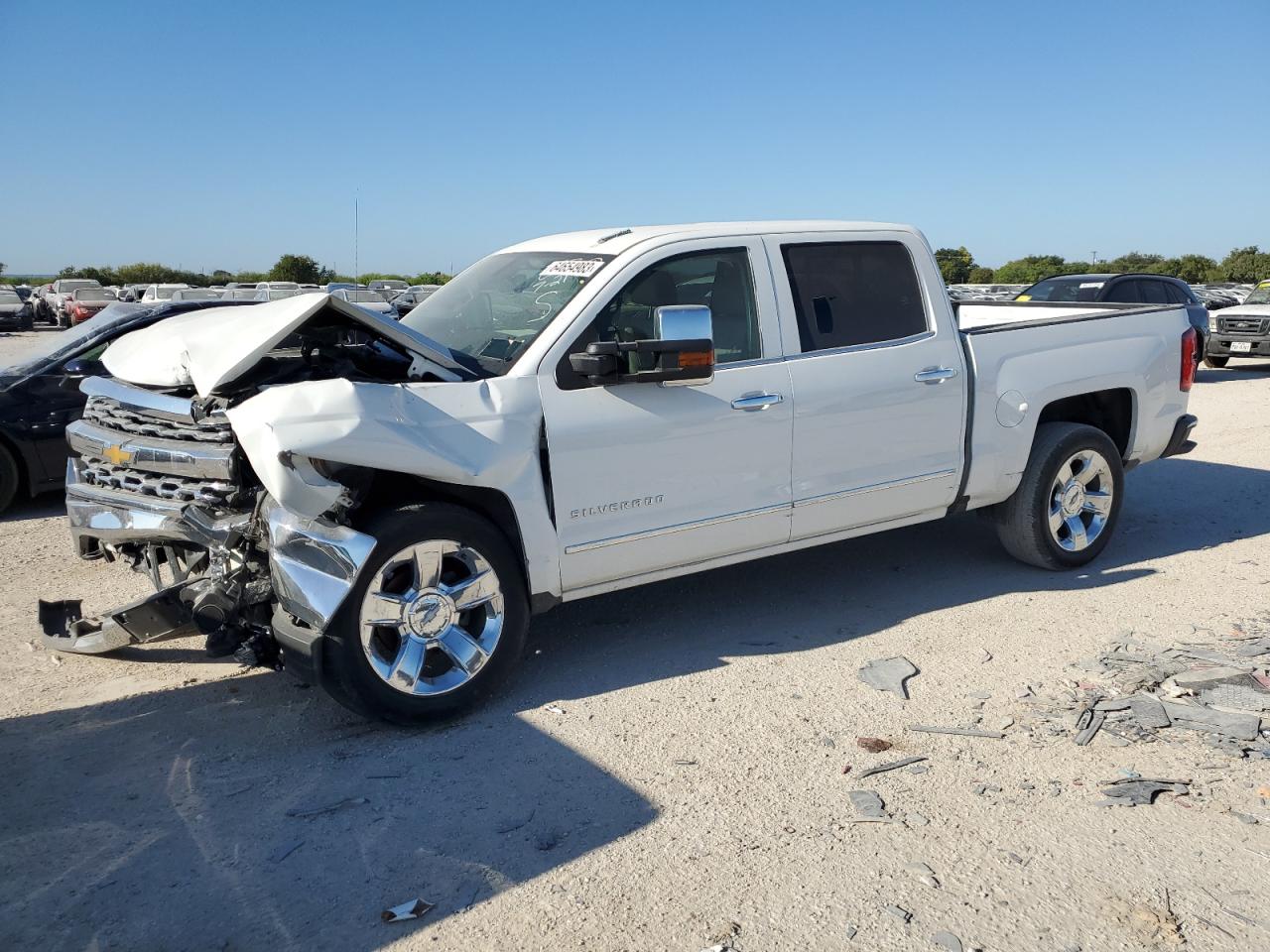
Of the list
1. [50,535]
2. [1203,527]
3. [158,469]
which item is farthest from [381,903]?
[1203,527]

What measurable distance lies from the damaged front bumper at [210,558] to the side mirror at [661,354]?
1190 mm

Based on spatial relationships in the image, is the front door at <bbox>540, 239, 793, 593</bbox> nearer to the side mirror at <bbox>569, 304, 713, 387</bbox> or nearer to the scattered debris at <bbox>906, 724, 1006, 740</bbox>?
the side mirror at <bbox>569, 304, 713, 387</bbox>

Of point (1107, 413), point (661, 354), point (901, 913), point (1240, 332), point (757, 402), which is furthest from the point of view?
point (1240, 332)

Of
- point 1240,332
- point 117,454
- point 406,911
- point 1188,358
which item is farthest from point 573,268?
point 1240,332

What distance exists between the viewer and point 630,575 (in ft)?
15.6

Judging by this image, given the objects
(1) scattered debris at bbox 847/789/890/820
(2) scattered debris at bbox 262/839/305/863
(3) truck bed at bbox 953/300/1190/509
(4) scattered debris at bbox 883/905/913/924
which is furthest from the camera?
(3) truck bed at bbox 953/300/1190/509

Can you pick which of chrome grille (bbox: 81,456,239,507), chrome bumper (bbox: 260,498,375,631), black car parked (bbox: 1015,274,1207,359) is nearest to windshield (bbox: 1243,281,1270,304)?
black car parked (bbox: 1015,274,1207,359)

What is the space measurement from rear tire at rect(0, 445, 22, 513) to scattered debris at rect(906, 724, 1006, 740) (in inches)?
281

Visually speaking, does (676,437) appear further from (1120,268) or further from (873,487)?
(1120,268)

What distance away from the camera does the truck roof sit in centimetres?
498

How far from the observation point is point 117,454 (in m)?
4.60

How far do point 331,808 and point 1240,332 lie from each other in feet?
62.1

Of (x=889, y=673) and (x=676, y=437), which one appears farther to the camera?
(x=889, y=673)

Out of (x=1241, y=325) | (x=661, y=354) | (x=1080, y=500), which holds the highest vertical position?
(x=661, y=354)
